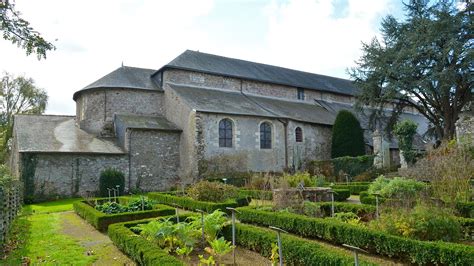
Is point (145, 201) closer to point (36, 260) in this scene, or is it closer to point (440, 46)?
point (36, 260)

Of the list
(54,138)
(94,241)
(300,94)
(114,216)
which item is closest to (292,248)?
(94,241)

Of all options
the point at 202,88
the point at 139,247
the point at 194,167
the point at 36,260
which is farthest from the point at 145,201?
the point at 202,88

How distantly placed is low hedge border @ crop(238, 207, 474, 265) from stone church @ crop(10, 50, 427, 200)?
12274 millimetres

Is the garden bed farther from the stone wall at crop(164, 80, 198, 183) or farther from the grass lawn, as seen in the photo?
the stone wall at crop(164, 80, 198, 183)

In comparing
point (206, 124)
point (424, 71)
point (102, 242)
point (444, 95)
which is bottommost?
point (102, 242)

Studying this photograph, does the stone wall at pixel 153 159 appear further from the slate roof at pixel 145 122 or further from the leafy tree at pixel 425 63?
the leafy tree at pixel 425 63

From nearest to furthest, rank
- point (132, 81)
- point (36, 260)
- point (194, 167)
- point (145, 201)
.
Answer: point (36, 260)
point (145, 201)
point (194, 167)
point (132, 81)

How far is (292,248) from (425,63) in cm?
1900

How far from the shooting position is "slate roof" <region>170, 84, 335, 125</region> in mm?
21067

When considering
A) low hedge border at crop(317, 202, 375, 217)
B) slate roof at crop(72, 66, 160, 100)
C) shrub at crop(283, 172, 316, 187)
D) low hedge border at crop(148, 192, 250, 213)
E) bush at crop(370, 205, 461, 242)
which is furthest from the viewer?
slate roof at crop(72, 66, 160, 100)

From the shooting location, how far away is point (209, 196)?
1184cm

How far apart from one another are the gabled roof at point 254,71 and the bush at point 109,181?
7.92 metres

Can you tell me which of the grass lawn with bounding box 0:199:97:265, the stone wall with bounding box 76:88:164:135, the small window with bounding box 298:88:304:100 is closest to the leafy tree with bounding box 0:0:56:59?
the grass lawn with bounding box 0:199:97:265

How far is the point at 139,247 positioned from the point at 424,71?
2032cm
